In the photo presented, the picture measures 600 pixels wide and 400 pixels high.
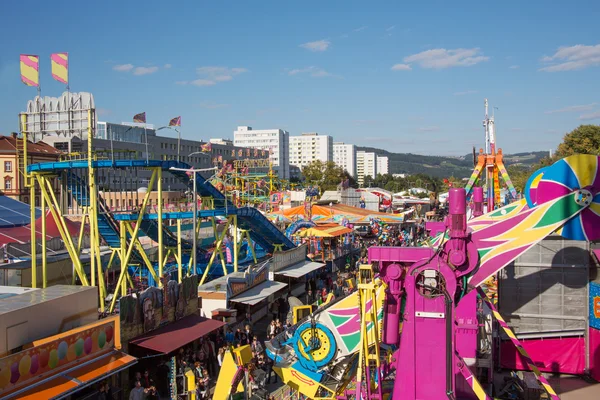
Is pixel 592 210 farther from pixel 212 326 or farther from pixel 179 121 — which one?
pixel 179 121

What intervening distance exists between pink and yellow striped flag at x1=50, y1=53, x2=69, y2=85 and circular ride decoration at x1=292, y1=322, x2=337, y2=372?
15.0m

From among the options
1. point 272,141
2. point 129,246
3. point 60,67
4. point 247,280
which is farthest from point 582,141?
point 272,141

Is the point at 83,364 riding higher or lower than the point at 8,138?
lower

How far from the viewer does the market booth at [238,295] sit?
1981 centimetres

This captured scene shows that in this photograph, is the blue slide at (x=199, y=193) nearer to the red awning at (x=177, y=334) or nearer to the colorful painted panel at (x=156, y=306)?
the colorful painted panel at (x=156, y=306)

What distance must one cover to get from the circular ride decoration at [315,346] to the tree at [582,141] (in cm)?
4910

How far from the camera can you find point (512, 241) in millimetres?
8555

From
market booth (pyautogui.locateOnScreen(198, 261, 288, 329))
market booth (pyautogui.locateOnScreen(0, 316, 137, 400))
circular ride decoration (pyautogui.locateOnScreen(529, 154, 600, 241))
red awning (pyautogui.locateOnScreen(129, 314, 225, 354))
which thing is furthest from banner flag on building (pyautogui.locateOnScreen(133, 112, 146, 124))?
circular ride decoration (pyautogui.locateOnScreen(529, 154, 600, 241))

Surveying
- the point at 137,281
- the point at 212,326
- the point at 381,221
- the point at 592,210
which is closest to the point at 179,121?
the point at 137,281

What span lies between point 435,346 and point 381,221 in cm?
3925

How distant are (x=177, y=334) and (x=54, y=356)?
4828 millimetres

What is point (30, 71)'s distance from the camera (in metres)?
21.4

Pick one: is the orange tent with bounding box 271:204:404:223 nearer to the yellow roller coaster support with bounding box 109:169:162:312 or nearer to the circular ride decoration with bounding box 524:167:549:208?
the yellow roller coaster support with bounding box 109:169:162:312

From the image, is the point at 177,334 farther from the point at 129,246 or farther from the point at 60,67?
the point at 60,67
